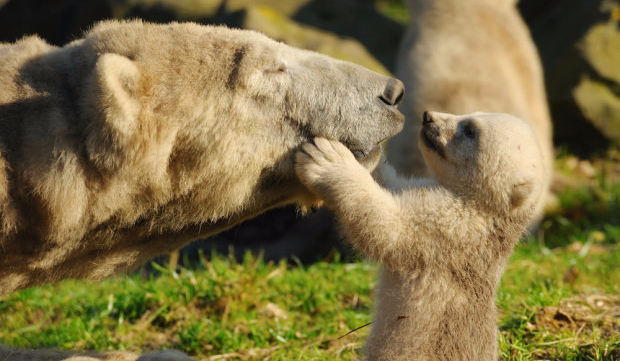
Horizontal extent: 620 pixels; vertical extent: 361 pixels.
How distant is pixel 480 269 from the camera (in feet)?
12.4

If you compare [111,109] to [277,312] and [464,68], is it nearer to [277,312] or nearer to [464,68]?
[277,312]

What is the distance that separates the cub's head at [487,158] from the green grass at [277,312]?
0.84 metres

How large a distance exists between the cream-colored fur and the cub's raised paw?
3775mm

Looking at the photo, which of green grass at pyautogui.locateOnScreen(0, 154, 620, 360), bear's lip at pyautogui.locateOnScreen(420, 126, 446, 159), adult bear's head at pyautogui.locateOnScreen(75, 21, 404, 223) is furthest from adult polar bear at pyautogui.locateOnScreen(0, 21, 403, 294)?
green grass at pyautogui.locateOnScreen(0, 154, 620, 360)

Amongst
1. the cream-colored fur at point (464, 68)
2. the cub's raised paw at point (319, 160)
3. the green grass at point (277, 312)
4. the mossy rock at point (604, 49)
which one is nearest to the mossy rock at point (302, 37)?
the cream-colored fur at point (464, 68)

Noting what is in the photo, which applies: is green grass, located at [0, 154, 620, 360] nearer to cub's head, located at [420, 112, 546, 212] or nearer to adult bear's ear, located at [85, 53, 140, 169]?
cub's head, located at [420, 112, 546, 212]

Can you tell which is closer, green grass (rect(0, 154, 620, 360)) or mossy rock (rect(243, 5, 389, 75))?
green grass (rect(0, 154, 620, 360))

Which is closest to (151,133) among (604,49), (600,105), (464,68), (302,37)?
(464,68)

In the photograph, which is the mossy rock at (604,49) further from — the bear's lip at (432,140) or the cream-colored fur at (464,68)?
the bear's lip at (432,140)

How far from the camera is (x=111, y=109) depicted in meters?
3.26

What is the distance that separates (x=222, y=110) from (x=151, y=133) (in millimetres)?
349

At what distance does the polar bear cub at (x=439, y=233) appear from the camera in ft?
12.0

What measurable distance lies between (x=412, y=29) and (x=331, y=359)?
5.25 metres

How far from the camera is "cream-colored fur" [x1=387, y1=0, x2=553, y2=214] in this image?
7.85 m
